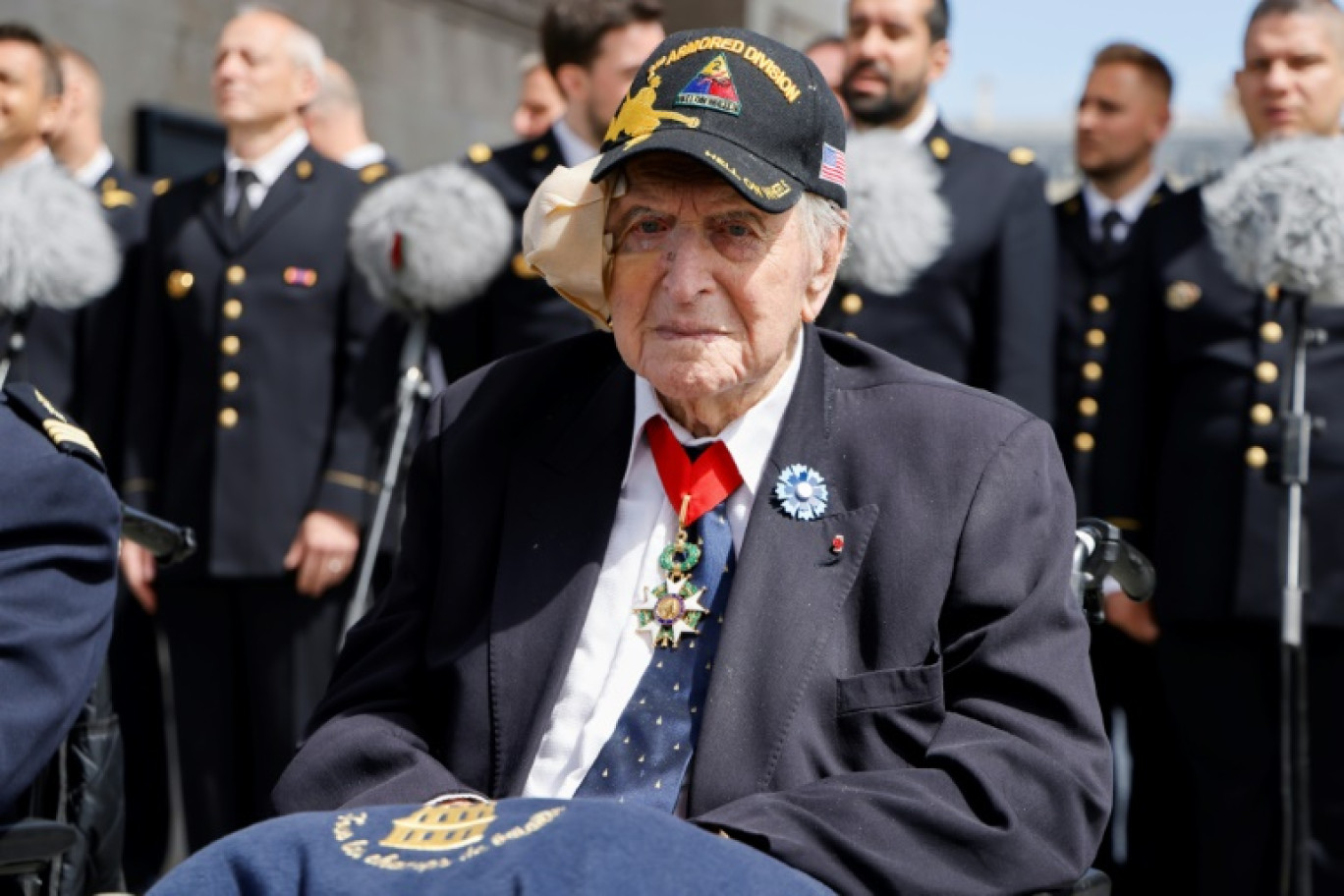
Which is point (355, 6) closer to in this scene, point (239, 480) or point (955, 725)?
point (239, 480)

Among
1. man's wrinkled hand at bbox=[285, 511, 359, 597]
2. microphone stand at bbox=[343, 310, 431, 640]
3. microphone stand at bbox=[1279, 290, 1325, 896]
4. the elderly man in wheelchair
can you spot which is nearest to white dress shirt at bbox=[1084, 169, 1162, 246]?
microphone stand at bbox=[1279, 290, 1325, 896]

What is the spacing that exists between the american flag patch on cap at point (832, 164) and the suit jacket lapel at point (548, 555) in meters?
0.45

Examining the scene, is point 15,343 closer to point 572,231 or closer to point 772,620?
point 572,231

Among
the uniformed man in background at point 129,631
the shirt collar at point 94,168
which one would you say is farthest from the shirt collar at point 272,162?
the shirt collar at point 94,168

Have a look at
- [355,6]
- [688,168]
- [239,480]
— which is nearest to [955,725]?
[688,168]

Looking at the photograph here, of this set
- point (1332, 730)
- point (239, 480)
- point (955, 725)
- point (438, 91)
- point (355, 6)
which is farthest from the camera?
point (438, 91)

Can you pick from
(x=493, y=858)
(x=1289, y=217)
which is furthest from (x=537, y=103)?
(x=493, y=858)

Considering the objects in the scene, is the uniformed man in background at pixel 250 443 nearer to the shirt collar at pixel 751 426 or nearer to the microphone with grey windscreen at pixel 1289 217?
the microphone with grey windscreen at pixel 1289 217

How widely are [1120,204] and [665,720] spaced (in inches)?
144

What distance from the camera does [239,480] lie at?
5613mm

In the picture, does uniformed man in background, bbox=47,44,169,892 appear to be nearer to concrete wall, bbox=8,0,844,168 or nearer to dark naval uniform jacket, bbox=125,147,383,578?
dark naval uniform jacket, bbox=125,147,383,578

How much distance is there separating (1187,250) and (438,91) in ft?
19.1

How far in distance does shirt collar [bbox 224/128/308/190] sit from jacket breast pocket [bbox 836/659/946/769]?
3602mm

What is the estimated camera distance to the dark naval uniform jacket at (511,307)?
5.39 metres
